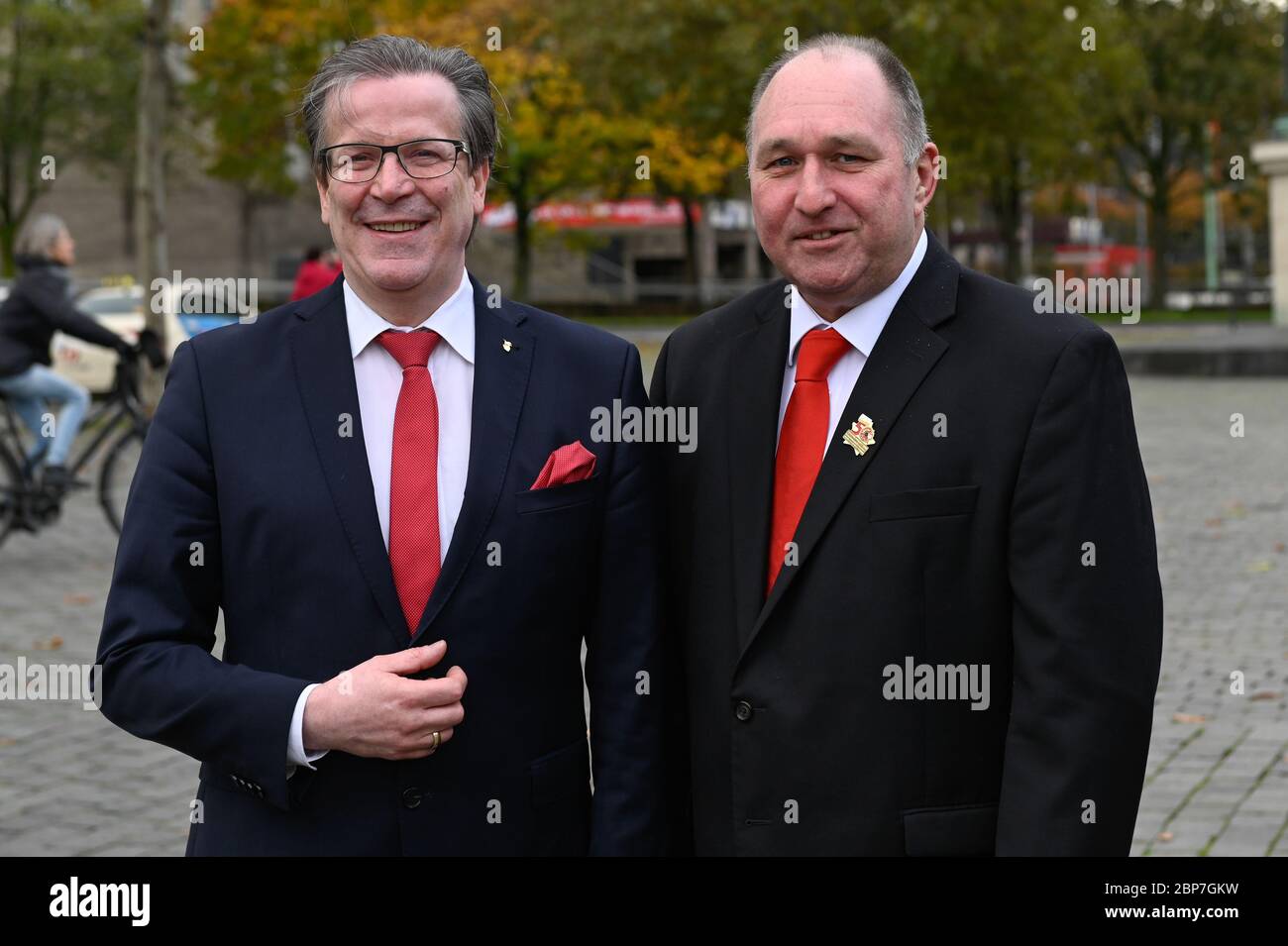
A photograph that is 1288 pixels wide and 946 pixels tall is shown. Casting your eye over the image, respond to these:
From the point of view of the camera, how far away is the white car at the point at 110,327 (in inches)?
790

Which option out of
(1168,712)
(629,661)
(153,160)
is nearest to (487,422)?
(629,661)

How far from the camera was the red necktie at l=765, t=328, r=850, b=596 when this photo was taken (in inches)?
115

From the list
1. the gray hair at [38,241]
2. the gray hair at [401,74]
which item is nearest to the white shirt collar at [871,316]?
the gray hair at [401,74]

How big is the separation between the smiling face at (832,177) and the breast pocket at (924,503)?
0.37 metres

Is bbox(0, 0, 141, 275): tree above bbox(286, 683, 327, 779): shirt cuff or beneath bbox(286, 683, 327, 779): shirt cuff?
above

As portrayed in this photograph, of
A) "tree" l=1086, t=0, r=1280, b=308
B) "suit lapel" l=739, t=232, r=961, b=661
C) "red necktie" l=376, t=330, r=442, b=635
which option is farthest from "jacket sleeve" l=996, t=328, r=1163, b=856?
"tree" l=1086, t=0, r=1280, b=308

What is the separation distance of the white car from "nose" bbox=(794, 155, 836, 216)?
54.7ft

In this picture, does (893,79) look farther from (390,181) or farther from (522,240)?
(522,240)

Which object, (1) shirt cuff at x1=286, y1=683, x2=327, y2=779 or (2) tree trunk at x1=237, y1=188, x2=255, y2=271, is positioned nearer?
(1) shirt cuff at x1=286, y1=683, x2=327, y2=779

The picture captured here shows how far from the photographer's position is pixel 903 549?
2797 millimetres

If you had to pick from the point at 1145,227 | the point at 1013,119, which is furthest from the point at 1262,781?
the point at 1145,227

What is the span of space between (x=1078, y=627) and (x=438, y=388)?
3.67 ft

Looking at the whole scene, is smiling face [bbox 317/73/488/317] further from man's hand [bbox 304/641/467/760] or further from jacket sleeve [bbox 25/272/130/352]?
jacket sleeve [bbox 25/272/130/352]

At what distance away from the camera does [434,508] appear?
9.29 ft
